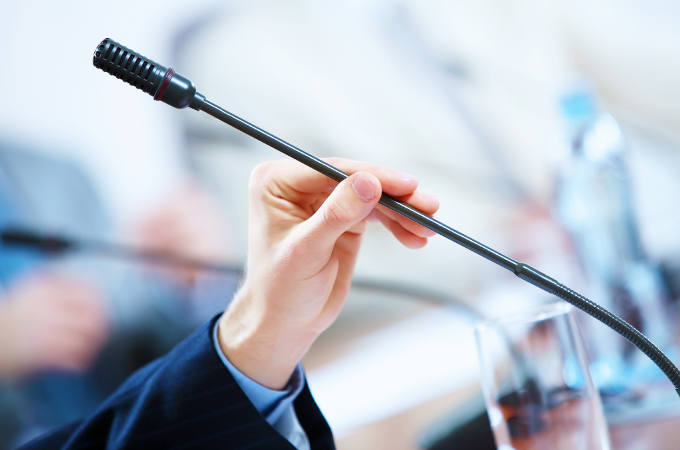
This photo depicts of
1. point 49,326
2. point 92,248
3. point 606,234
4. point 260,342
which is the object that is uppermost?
point 606,234

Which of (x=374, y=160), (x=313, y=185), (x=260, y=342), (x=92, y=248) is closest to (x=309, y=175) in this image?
(x=313, y=185)

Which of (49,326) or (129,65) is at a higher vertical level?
(129,65)

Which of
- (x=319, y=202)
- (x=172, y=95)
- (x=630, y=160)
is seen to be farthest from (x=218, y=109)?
(x=630, y=160)

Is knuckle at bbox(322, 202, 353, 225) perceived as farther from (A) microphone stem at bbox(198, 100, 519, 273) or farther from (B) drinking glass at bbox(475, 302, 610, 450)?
(B) drinking glass at bbox(475, 302, 610, 450)

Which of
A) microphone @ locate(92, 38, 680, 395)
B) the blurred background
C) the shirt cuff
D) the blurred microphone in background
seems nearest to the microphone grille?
microphone @ locate(92, 38, 680, 395)

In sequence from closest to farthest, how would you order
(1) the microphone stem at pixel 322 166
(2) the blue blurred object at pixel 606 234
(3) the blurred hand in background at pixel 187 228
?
(1) the microphone stem at pixel 322 166 < (2) the blue blurred object at pixel 606 234 < (3) the blurred hand in background at pixel 187 228

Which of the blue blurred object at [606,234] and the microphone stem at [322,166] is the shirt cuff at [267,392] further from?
the blue blurred object at [606,234]

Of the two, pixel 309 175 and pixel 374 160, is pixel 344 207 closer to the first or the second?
pixel 309 175

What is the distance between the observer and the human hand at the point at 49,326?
89 cm

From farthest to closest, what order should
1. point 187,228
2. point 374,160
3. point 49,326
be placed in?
point 374,160 < point 187,228 < point 49,326

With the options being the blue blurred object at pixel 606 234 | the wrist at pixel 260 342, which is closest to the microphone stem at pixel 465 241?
the wrist at pixel 260 342

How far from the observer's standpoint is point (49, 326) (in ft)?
2.98

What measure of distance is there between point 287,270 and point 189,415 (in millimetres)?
134

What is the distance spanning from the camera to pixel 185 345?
0.50 meters
